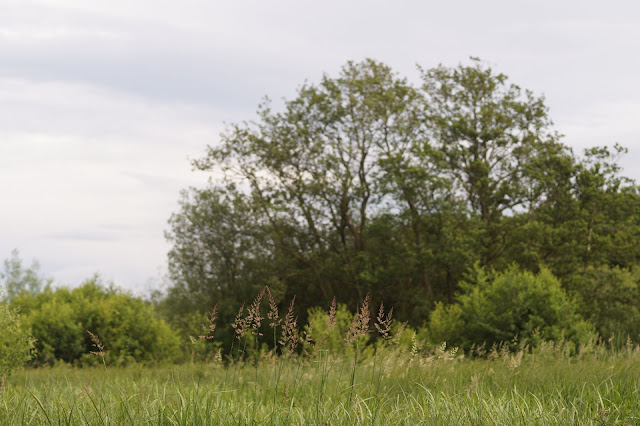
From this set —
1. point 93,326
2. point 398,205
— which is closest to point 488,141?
point 398,205

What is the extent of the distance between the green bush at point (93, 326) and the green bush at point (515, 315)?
305 inches

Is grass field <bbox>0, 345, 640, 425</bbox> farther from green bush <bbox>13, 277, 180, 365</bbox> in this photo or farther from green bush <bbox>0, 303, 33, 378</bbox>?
green bush <bbox>13, 277, 180, 365</bbox>

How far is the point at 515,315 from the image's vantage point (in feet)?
42.6

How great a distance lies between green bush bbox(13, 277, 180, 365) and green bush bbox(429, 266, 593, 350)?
775cm

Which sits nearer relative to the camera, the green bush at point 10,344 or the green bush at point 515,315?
the green bush at point 10,344

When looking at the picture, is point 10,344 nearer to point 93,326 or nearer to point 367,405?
point 93,326

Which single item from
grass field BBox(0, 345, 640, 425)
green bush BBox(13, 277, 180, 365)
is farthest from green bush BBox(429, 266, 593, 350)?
green bush BBox(13, 277, 180, 365)

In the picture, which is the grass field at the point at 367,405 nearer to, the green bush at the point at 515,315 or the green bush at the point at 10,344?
the green bush at the point at 10,344

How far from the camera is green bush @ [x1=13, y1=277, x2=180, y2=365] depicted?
47.2ft

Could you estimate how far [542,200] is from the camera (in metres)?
24.5

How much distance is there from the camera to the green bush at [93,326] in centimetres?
1440

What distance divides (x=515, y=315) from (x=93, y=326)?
10366mm

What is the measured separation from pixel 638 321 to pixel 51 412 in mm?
17063

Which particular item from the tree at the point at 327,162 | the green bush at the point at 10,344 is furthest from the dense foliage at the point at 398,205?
the green bush at the point at 10,344
